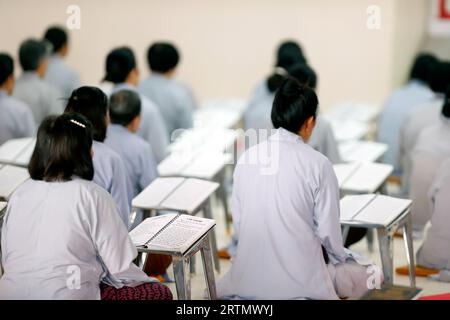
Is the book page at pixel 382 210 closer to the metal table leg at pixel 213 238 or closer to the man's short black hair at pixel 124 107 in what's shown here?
the metal table leg at pixel 213 238

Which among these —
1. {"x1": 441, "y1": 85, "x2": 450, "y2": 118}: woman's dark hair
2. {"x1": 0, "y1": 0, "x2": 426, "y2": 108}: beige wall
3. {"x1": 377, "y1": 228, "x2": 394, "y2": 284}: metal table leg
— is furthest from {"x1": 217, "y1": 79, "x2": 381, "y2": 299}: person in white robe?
{"x1": 0, "y1": 0, "x2": 426, "y2": 108}: beige wall

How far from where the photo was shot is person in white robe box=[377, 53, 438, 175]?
6.61 m

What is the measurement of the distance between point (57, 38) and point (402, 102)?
2.53 metres

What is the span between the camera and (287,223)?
11.6 feet

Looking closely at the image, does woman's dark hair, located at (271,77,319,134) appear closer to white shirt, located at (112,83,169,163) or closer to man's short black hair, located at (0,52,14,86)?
white shirt, located at (112,83,169,163)

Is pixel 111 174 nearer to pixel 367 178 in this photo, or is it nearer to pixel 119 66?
pixel 367 178

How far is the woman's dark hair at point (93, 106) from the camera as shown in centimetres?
402

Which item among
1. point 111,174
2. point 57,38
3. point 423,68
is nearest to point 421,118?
point 423,68

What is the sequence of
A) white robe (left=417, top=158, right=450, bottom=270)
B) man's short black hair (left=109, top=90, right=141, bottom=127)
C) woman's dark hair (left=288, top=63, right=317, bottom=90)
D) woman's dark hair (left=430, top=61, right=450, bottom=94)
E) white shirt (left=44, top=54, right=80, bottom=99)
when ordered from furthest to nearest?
white shirt (left=44, top=54, right=80, bottom=99) → woman's dark hair (left=430, top=61, right=450, bottom=94) → woman's dark hair (left=288, top=63, right=317, bottom=90) → white robe (left=417, top=158, right=450, bottom=270) → man's short black hair (left=109, top=90, right=141, bottom=127)

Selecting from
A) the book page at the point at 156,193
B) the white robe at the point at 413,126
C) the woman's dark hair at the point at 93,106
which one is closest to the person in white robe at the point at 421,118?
the white robe at the point at 413,126

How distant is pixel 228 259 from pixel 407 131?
5.45 feet

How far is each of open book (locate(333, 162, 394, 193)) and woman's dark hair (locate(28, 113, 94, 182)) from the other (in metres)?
1.79

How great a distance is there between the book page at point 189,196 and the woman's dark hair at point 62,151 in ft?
3.21

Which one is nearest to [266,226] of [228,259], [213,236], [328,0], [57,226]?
[57,226]
